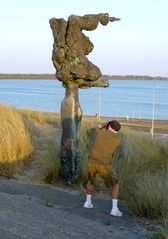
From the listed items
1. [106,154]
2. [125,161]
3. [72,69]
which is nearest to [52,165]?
[125,161]

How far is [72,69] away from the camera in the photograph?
11109 millimetres

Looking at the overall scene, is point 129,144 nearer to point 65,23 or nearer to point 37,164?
point 37,164

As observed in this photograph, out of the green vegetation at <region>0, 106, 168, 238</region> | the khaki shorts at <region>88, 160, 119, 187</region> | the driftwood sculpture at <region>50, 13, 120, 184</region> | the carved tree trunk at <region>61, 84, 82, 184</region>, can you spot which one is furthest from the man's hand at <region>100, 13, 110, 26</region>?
the khaki shorts at <region>88, 160, 119, 187</region>

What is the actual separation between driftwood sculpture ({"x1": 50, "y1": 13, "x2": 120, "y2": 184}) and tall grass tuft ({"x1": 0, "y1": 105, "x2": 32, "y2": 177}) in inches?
44.3

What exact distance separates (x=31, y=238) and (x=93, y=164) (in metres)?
2.86

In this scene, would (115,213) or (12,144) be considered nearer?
(115,213)

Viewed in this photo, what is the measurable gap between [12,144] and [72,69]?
2.22 meters

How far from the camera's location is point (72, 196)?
1012 cm

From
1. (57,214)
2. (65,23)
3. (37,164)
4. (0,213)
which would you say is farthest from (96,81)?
(0,213)

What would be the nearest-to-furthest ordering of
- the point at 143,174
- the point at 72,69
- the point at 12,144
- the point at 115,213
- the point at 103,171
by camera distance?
the point at 115,213 → the point at 103,171 → the point at 72,69 → the point at 143,174 → the point at 12,144

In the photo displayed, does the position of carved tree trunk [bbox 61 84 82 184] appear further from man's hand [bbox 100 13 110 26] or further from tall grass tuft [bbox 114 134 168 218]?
man's hand [bbox 100 13 110 26]

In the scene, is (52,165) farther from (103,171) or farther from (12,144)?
(103,171)

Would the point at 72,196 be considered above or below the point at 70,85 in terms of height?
below

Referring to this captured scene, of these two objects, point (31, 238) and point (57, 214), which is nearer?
point (31, 238)
